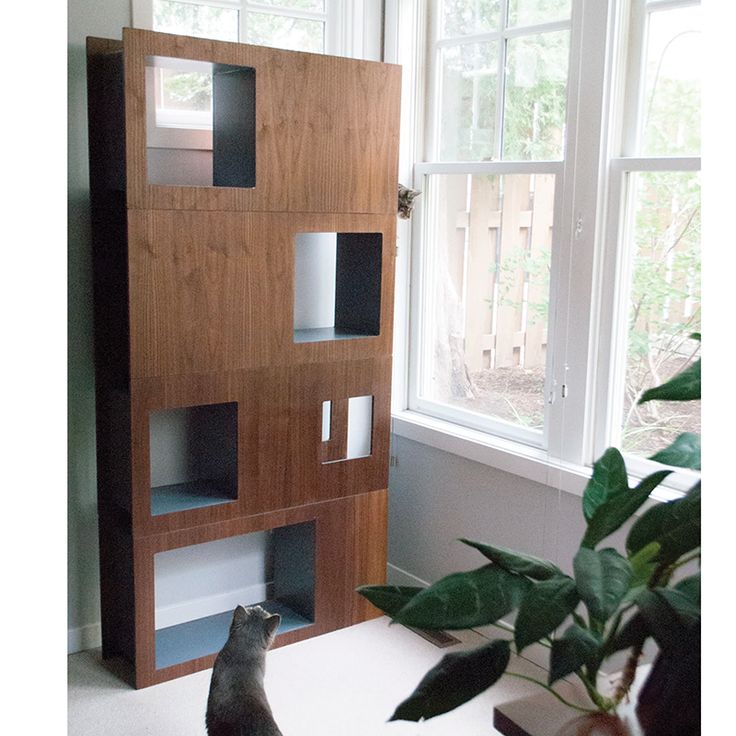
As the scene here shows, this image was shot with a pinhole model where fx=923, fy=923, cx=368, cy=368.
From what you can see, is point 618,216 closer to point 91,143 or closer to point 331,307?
point 331,307

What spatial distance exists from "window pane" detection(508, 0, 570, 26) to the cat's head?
1.90 m

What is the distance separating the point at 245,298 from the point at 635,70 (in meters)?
1.25

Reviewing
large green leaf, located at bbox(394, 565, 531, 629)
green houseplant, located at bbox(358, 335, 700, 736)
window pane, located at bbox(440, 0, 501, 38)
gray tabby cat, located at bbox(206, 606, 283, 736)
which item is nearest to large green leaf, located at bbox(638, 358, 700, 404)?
green houseplant, located at bbox(358, 335, 700, 736)

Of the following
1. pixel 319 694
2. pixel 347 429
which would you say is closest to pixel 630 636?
pixel 319 694

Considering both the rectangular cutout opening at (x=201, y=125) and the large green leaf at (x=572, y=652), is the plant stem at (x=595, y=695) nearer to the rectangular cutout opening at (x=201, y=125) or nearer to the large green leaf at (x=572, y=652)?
the large green leaf at (x=572, y=652)

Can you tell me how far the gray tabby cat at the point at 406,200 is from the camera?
Result: 3164 millimetres

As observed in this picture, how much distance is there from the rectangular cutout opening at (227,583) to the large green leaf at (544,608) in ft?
8.55

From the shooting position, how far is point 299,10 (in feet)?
10.4

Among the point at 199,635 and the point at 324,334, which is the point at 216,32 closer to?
the point at 324,334

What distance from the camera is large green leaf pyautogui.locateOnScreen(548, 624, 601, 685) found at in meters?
0.39

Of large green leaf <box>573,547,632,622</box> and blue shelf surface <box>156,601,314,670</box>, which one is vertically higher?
large green leaf <box>573,547,632,622</box>

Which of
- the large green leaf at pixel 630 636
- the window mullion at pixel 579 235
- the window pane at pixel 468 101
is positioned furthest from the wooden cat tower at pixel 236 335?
the large green leaf at pixel 630 636

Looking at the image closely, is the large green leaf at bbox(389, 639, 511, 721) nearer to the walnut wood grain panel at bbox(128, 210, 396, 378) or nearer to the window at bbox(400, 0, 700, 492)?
the window at bbox(400, 0, 700, 492)
